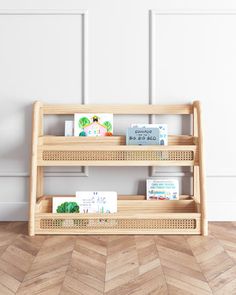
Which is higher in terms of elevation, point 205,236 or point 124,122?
point 124,122

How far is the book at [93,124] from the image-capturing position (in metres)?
2.15

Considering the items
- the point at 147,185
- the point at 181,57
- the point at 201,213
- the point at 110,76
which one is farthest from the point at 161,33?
the point at 201,213

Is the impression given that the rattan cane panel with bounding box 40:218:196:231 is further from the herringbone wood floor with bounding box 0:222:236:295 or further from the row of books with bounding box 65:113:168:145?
the row of books with bounding box 65:113:168:145

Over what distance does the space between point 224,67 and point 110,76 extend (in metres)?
0.71

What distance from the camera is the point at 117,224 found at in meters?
1.96

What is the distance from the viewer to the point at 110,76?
88.6 inches

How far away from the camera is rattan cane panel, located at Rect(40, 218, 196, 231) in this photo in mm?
1958

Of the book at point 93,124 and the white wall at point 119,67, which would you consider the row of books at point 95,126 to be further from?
the white wall at point 119,67

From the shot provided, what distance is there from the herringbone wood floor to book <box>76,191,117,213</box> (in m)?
0.17

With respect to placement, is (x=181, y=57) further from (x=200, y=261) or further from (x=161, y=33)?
(x=200, y=261)

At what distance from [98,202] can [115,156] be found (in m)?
0.28

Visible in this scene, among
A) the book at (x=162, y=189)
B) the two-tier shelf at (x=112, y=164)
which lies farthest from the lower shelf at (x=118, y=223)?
the book at (x=162, y=189)

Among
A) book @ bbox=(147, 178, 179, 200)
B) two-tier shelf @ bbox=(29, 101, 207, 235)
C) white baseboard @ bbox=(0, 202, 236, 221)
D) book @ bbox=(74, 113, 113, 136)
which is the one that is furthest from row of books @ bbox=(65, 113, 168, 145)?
white baseboard @ bbox=(0, 202, 236, 221)

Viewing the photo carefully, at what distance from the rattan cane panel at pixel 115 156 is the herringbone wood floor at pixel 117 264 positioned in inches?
16.5
